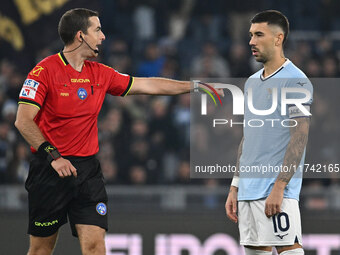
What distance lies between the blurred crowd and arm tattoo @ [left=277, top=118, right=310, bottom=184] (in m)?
2.96

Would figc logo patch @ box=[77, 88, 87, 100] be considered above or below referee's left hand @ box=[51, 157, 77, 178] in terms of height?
above

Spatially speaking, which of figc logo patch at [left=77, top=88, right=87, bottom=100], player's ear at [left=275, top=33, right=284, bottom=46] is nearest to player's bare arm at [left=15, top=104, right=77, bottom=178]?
figc logo patch at [left=77, top=88, right=87, bottom=100]

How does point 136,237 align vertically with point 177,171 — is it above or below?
below

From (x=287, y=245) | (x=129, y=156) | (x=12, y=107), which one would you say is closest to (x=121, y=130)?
(x=129, y=156)

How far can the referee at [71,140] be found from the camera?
5277 millimetres

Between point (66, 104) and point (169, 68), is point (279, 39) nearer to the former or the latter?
point (66, 104)

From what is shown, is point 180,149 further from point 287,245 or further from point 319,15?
point 287,245

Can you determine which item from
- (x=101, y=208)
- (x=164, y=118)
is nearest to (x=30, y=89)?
(x=101, y=208)

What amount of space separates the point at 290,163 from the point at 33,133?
1624 mm

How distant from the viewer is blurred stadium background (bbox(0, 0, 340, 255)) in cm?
748

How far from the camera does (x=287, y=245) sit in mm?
5023

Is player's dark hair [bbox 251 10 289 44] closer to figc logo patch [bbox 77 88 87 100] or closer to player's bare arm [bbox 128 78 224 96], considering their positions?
player's bare arm [bbox 128 78 224 96]

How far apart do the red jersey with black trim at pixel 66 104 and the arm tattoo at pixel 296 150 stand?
4.33 feet

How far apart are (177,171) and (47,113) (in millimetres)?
3823
